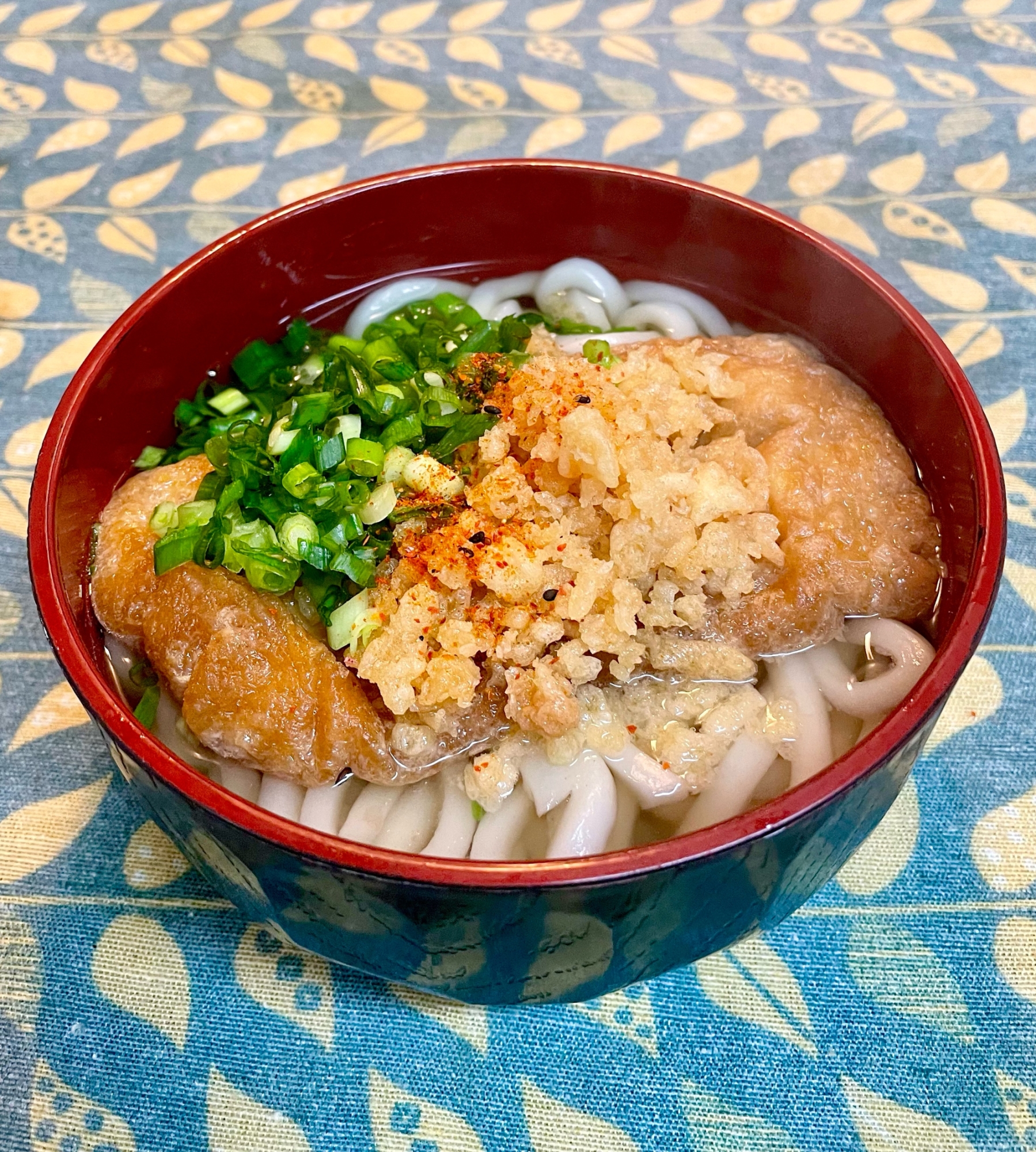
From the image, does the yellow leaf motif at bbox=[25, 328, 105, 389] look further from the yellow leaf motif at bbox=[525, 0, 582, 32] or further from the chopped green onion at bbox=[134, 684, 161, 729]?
the yellow leaf motif at bbox=[525, 0, 582, 32]

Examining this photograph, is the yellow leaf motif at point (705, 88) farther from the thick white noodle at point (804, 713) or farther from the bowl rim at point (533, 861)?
the thick white noodle at point (804, 713)

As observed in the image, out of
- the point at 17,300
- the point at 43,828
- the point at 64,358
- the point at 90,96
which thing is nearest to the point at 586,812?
the point at 43,828

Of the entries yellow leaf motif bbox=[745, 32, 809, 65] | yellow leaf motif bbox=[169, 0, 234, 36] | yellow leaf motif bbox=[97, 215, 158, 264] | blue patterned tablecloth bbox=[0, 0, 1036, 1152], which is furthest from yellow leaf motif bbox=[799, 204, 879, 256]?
yellow leaf motif bbox=[169, 0, 234, 36]

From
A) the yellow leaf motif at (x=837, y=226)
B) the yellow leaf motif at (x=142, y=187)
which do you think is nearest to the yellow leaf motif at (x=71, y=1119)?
the yellow leaf motif at (x=142, y=187)

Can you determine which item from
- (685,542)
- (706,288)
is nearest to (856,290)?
(706,288)

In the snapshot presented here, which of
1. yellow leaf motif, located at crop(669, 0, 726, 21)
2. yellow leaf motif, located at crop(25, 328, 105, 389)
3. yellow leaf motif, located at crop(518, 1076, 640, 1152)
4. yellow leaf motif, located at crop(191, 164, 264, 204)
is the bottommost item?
yellow leaf motif, located at crop(518, 1076, 640, 1152)

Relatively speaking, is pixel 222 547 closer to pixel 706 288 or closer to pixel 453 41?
pixel 706 288
